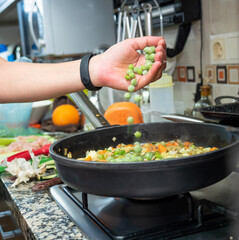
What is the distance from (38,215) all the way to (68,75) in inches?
14.2

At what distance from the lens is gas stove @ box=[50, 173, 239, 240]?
638 mm

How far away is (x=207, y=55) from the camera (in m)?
1.88

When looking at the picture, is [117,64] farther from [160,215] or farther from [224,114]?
[160,215]

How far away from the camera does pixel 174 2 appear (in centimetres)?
189

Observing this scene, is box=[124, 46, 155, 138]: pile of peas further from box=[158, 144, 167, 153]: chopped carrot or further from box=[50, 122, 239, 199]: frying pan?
box=[50, 122, 239, 199]: frying pan

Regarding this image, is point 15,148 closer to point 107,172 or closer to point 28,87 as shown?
point 28,87

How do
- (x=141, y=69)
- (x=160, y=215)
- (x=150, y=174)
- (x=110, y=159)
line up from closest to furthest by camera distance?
(x=150, y=174) → (x=160, y=215) → (x=110, y=159) → (x=141, y=69)

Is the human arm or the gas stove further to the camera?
the human arm

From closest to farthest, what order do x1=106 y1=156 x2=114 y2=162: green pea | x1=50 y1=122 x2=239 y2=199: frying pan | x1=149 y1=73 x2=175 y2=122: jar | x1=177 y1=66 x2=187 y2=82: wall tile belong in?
1. x1=50 y1=122 x2=239 y2=199: frying pan
2. x1=106 y1=156 x2=114 y2=162: green pea
3. x1=149 y1=73 x2=175 y2=122: jar
4. x1=177 y1=66 x2=187 y2=82: wall tile

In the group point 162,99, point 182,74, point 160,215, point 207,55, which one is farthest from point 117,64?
point 182,74

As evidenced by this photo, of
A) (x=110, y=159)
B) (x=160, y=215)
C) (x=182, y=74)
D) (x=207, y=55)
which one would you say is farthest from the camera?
(x=182, y=74)

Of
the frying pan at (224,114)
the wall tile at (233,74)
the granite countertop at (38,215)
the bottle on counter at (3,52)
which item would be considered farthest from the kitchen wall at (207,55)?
the granite countertop at (38,215)

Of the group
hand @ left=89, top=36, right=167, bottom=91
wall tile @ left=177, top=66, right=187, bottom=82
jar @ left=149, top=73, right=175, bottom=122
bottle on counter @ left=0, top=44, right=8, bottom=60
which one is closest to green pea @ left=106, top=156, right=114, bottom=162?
hand @ left=89, top=36, right=167, bottom=91

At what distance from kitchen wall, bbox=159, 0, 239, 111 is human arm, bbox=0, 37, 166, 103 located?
845 mm
